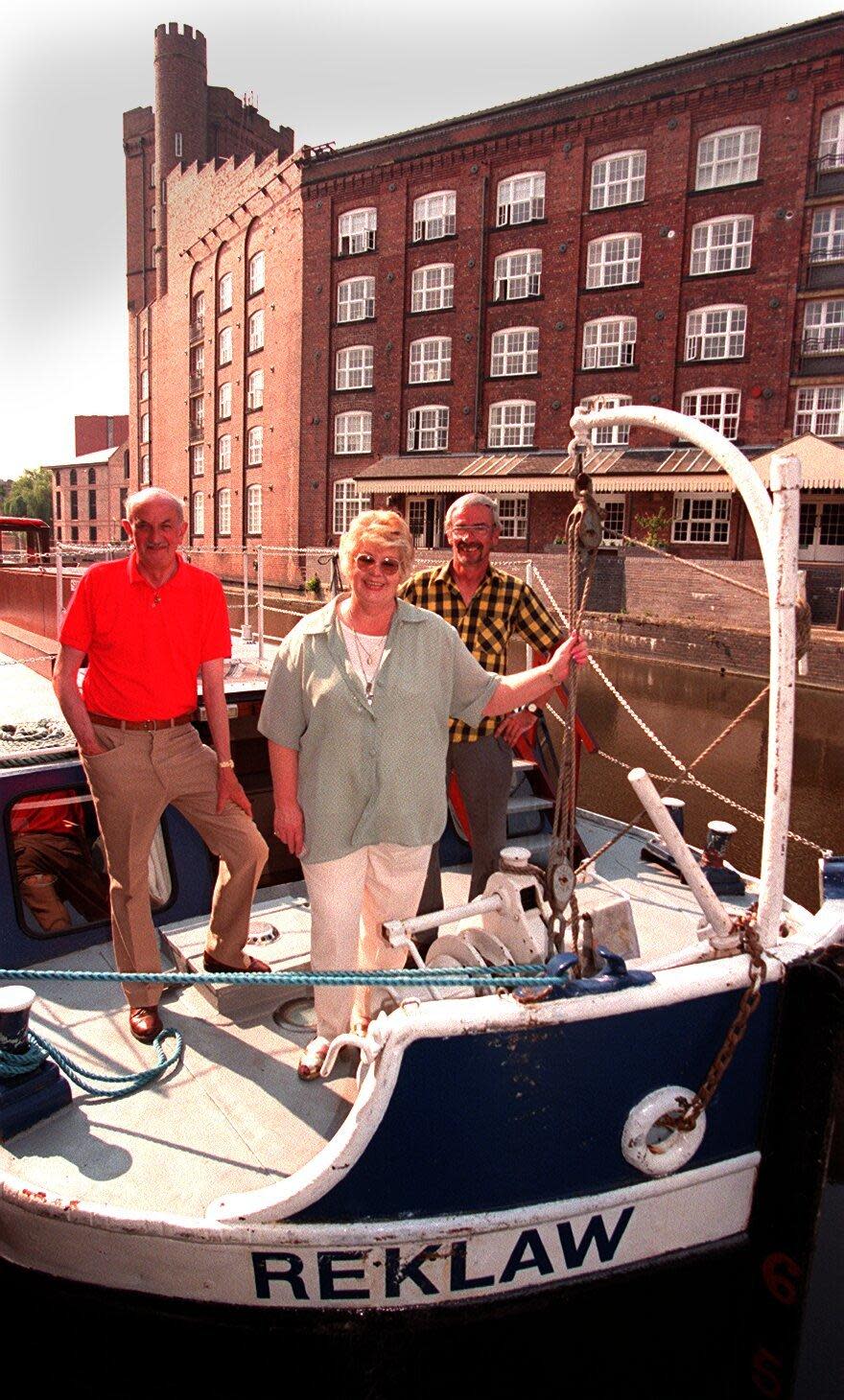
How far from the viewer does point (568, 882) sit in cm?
302

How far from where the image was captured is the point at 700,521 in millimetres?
31891

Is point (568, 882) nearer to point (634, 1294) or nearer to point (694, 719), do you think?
point (634, 1294)

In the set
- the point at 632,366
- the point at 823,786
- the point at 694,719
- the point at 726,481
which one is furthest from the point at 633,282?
the point at 823,786

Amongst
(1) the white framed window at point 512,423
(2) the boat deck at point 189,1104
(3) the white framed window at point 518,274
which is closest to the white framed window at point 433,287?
(3) the white framed window at point 518,274

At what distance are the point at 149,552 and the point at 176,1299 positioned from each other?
2.50 metres

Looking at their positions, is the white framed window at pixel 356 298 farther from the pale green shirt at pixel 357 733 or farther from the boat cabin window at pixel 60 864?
the pale green shirt at pixel 357 733

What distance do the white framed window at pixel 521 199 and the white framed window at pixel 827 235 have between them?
381 inches

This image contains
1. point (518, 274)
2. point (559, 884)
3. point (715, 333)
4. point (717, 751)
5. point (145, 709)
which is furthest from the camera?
point (518, 274)

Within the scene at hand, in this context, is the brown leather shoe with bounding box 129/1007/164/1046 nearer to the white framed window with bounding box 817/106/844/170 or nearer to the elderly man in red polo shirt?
the elderly man in red polo shirt

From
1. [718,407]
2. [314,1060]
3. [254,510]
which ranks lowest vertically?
[314,1060]

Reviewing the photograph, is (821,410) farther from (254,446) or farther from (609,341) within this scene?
(254,446)

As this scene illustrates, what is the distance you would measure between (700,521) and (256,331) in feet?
79.9

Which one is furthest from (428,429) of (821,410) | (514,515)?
(821,410)

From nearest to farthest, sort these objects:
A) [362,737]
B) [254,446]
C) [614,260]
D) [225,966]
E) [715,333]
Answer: [362,737] < [225,966] < [715,333] < [614,260] < [254,446]
